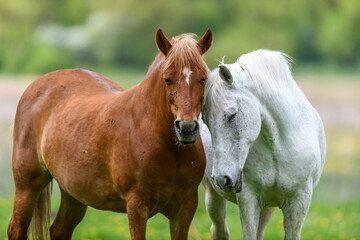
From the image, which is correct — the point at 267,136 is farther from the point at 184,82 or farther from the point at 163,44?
the point at 163,44

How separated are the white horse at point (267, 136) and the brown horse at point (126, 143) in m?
0.23

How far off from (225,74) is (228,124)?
0.33 metres

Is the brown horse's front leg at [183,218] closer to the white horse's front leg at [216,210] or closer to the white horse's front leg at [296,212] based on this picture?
the white horse's front leg at [296,212]

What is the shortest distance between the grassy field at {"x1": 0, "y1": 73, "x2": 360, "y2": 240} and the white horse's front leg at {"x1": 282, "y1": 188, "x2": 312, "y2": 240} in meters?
1.17

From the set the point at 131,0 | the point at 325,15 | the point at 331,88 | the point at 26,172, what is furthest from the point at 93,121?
the point at 325,15

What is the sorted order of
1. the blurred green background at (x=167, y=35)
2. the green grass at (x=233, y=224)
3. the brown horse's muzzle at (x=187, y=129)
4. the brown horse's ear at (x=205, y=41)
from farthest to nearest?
the blurred green background at (x=167, y=35) < the green grass at (x=233, y=224) < the brown horse's ear at (x=205, y=41) < the brown horse's muzzle at (x=187, y=129)

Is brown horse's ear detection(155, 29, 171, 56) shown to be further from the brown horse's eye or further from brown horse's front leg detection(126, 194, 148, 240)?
brown horse's front leg detection(126, 194, 148, 240)

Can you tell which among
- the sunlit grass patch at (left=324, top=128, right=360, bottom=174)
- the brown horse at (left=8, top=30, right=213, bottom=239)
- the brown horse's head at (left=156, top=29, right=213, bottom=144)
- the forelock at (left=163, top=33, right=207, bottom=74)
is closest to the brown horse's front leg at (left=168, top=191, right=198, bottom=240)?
the brown horse at (left=8, top=30, right=213, bottom=239)

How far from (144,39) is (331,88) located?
283 inches

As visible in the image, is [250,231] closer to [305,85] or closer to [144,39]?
[305,85]

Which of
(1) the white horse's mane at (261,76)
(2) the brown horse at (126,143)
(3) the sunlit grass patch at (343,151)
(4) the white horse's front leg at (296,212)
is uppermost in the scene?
(1) the white horse's mane at (261,76)

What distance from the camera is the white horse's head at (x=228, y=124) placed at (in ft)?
10.9

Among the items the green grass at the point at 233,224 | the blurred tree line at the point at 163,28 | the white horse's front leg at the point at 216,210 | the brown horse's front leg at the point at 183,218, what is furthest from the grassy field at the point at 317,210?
the blurred tree line at the point at 163,28

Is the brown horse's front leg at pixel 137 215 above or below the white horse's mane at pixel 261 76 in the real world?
below
